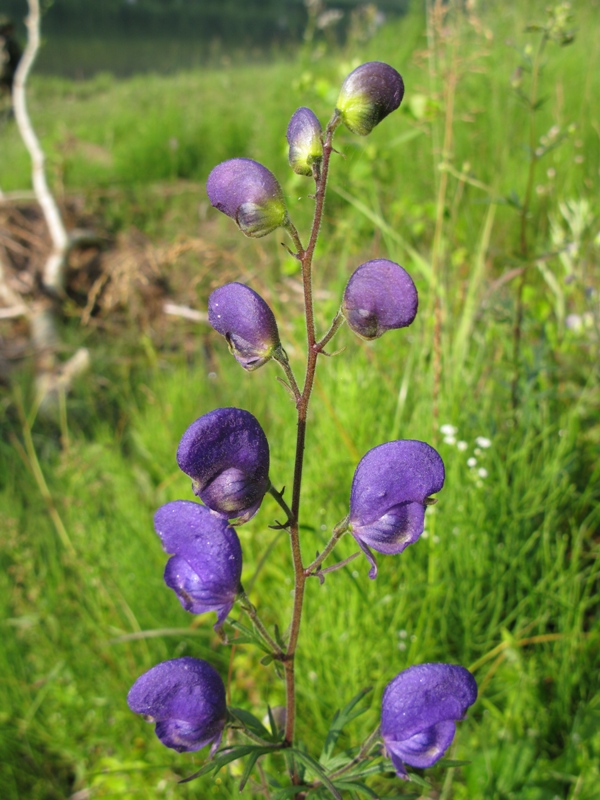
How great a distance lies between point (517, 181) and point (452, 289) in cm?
150

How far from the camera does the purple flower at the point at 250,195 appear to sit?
94cm

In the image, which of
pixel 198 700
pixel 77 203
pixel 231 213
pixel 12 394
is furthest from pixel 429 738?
pixel 77 203

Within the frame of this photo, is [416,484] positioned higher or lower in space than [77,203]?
lower

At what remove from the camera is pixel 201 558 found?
1057mm

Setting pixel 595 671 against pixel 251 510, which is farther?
pixel 595 671

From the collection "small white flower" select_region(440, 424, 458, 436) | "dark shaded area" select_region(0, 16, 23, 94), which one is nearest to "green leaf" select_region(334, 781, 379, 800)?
"small white flower" select_region(440, 424, 458, 436)

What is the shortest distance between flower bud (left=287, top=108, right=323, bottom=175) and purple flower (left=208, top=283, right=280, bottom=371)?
0.64ft

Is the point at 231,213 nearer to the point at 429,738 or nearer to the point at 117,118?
the point at 429,738

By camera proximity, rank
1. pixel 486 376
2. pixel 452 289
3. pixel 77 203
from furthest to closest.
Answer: pixel 77 203 < pixel 452 289 < pixel 486 376

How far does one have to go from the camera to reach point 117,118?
7.79 metres

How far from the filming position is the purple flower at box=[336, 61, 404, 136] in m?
0.89

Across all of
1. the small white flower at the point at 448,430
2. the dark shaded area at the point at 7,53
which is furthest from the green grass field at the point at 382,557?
the dark shaded area at the point at 7,53

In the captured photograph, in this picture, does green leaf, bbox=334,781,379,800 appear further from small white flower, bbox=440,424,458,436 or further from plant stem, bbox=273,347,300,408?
small white flower, bbox=440,424,458,436

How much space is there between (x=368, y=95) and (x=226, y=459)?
55 centimetres
